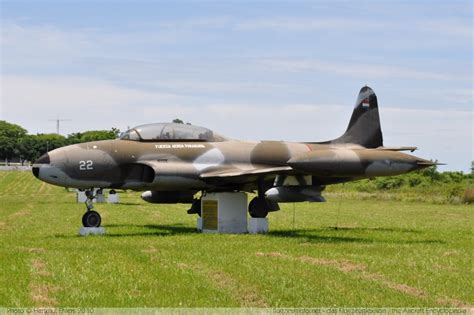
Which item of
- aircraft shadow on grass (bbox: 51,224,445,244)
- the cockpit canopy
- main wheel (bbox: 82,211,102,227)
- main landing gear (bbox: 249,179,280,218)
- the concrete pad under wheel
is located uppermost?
the cockpit canopy

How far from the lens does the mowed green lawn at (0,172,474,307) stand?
11.1 metres

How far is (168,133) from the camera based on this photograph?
24312 millimetres

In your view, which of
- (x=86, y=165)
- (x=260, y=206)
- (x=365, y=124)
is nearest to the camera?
(x=86, y=165)

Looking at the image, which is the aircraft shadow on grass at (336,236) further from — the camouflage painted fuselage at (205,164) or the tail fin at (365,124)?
the tail fin at (365,124)

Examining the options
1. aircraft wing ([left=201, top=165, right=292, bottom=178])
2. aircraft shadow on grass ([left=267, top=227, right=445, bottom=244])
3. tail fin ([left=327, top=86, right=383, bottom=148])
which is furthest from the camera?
tail fin ([left=327, top=86, right=383, bottom=148])

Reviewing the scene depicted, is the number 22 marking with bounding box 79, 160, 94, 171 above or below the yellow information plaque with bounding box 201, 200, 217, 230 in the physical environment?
above

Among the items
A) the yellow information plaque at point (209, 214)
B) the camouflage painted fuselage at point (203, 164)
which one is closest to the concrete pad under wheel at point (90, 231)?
the camouflage painted fuselage at point (203, 164)

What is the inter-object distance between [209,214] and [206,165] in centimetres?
147

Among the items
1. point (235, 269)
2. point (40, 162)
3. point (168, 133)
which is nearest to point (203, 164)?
point (168, 133)

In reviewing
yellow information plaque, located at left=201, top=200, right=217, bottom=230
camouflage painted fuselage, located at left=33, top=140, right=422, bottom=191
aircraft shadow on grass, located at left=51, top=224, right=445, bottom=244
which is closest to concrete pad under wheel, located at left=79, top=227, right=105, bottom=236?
aircraft shadow on grass, located at left=51, top=224, right=445, bottom=244

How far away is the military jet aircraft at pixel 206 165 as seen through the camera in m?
21.8

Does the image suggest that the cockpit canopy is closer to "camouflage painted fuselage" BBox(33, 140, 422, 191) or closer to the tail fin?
"camouflage painted fuselage" BBox(33, 140, 422, 191)

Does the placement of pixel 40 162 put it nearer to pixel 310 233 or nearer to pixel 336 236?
pixel 310 233

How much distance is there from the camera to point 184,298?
1109cm
